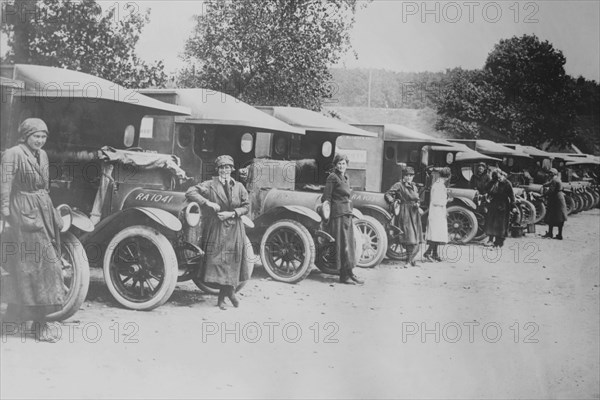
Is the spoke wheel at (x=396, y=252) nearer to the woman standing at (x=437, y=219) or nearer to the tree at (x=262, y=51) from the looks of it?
the woman standing at (x=437, y=219)

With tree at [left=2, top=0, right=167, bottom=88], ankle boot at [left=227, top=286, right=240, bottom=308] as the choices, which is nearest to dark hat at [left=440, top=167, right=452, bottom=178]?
ankle boot at [left=227, top=286, right=240, bottom=308]

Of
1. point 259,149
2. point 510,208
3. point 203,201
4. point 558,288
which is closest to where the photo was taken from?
point 203,201

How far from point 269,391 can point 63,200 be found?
1.24m

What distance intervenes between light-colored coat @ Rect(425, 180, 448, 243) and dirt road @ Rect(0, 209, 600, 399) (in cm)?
11

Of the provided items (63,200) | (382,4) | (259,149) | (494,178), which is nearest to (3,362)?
(63,200)

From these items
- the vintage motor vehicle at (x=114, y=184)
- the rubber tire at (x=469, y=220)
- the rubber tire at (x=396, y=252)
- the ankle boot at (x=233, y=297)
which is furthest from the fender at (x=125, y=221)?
the rubber tire at (x=469, y=220)

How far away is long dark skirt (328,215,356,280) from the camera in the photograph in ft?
10.1

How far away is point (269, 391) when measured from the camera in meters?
2.79

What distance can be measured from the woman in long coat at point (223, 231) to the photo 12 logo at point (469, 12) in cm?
123

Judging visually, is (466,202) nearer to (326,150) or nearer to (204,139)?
(326,150)

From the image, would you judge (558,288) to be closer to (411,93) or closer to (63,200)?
(411,93)

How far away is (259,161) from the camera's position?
9.97ft

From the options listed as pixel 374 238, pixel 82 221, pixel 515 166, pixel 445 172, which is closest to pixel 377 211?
pixel 374 238

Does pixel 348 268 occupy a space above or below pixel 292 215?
below
